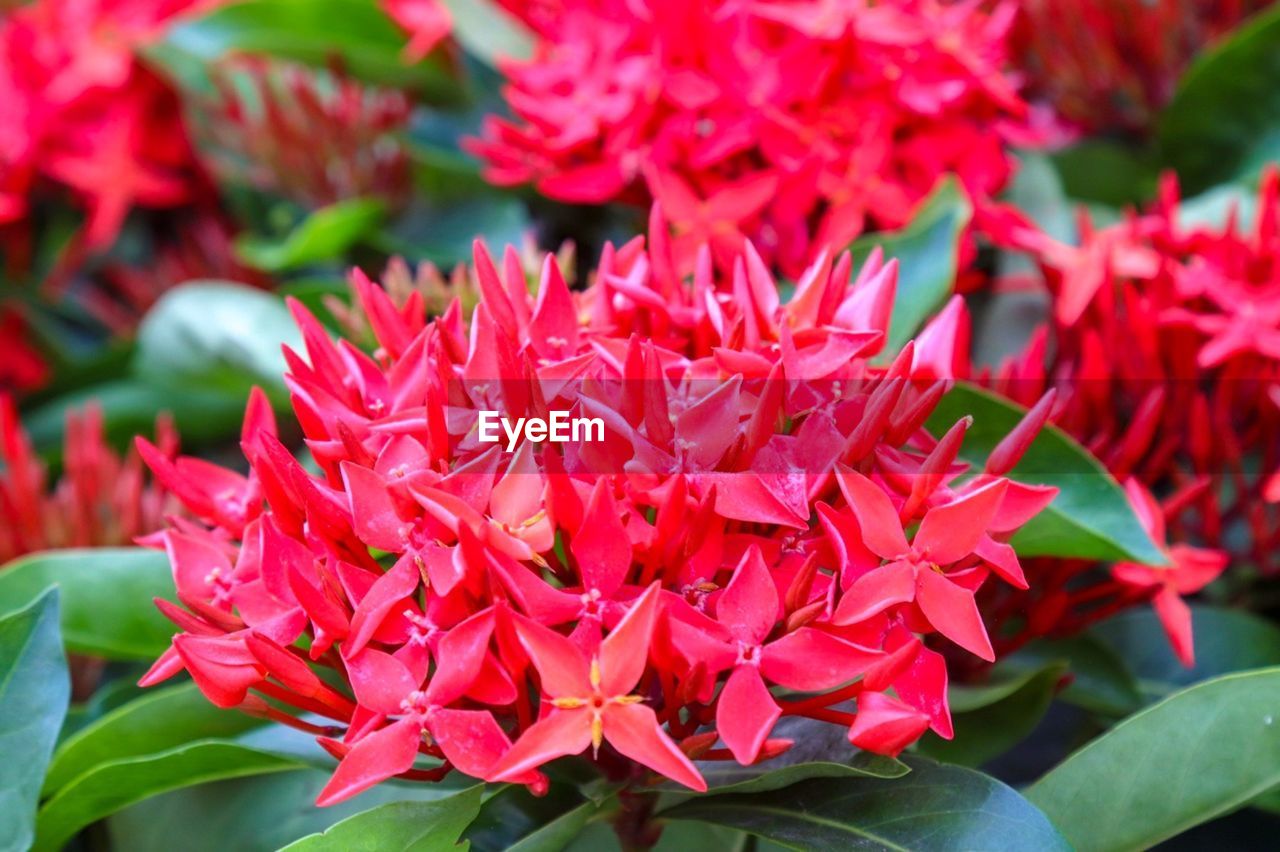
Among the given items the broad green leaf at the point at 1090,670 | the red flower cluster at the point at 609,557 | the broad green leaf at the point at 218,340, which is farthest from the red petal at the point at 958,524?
the broad green leaf at the point at 218,340

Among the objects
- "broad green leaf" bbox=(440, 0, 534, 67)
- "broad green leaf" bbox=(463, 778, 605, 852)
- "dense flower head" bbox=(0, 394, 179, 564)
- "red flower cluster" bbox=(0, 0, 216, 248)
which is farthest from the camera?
"red flower cluster" bbox=(0, 0, 216, 248)

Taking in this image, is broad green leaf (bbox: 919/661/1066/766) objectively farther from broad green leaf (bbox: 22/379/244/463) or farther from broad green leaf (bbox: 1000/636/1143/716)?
broad green leaf (bbox: 22/379/244/463)

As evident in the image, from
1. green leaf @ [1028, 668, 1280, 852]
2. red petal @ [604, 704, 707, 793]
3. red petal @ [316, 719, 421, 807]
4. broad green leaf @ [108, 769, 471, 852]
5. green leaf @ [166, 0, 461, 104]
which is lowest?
broad green leaf @ [108, 769, 471, 852]

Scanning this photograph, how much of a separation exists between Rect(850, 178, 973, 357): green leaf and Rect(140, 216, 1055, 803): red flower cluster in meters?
0.15

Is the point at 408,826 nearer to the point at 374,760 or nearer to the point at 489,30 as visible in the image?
the point at 374,760

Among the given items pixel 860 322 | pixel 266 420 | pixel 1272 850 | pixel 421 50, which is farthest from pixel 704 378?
pixel 421 50

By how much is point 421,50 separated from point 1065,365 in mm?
485

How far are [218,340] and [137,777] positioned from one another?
1.11ft

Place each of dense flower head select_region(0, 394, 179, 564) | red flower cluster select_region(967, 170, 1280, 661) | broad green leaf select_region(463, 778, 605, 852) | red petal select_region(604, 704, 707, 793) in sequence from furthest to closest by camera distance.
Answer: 1. dense flower head select_region(0, 394, 179, 564)
2. red flower cluster select_region(967, 170, 1280, 661)
3. broad green leaf select_region(463, 778, 605, 852)
4. red petal select_region(604, 704, 707, 793)

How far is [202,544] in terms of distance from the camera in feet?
1.47

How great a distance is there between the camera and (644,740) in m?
0.34

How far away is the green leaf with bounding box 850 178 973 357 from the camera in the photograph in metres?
0.58

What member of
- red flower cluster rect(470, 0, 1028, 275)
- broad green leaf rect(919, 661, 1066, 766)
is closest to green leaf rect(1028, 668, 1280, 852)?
broad green leaf rect(919, 661, 1066, 766)

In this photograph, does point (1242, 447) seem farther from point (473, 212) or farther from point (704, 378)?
point (473, 212)
